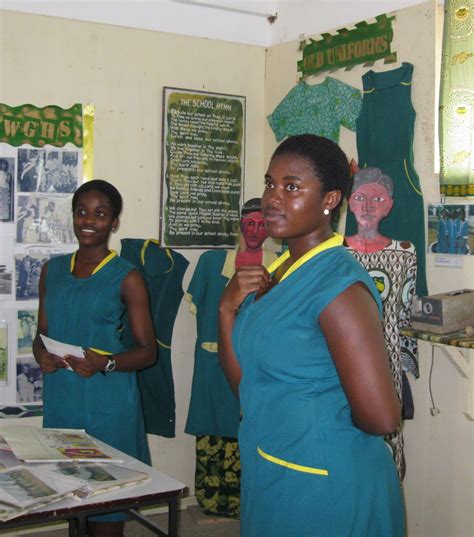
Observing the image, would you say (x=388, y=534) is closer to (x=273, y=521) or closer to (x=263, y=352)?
(x=273, y=521)

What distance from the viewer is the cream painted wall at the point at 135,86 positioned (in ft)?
11.8

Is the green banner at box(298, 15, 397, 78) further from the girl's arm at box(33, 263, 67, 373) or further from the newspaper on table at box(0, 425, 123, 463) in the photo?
the newspaper on table at box(0, 425, 123, 463)

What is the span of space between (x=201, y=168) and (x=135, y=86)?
0.59 meters

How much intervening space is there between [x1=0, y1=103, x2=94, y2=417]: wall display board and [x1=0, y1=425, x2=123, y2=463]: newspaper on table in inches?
53.8

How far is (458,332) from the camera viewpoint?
2822mm

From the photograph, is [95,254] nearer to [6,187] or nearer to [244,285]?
[6,187]

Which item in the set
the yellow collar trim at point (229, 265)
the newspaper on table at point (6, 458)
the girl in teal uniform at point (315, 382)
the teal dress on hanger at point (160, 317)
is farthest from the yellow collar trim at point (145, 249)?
the girl in teal uniform at point (315, 382)

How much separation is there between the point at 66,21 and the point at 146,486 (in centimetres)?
264

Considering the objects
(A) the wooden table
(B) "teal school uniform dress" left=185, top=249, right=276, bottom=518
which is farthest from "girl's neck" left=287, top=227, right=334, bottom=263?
(B) "teal school uniform dress" left=185, top=249, right=276, bottom=518

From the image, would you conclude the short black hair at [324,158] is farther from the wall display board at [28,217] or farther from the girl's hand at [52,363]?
the wall display board at [28,217]

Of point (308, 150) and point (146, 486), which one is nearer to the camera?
point (308, 150)

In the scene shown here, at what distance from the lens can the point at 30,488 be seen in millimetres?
1827

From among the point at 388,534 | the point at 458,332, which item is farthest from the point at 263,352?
the point at 458,332

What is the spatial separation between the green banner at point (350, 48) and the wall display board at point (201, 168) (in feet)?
1.74
